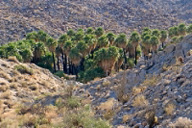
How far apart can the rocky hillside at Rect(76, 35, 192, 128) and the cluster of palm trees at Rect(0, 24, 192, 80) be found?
19339mm

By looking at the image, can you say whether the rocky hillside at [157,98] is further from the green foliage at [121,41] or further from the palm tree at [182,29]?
the palm tree at [182,29]

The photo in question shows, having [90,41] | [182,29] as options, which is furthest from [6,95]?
[182,29]

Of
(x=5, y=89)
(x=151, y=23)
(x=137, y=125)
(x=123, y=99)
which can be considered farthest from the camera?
(x=151, y=23)

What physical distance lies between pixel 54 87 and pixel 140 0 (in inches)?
3466

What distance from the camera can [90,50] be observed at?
4859 cm

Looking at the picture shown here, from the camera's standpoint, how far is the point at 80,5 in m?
98.8

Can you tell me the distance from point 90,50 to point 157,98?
121ft

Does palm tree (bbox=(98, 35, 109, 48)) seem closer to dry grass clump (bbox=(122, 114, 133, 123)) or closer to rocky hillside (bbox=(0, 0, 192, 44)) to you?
rocky hillside (bbox=(0, 0, 192, 44))

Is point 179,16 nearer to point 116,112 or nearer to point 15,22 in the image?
A: point 15,22

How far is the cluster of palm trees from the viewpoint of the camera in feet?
131

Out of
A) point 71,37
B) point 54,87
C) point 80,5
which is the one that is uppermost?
point 80,5

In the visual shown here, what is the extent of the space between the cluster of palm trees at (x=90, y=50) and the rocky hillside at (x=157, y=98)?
19.3 meters

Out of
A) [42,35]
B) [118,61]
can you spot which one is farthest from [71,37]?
[118,61]

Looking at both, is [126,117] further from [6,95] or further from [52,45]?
[52,45]
